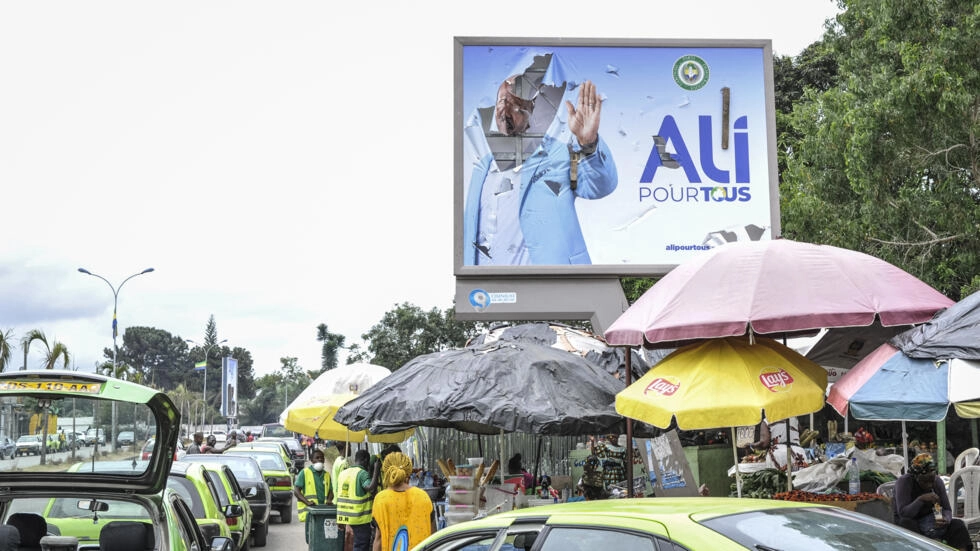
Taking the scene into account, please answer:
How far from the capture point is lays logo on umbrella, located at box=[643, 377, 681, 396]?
31.7ft

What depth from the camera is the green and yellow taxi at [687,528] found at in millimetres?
4562

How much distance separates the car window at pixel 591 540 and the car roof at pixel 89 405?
264cm

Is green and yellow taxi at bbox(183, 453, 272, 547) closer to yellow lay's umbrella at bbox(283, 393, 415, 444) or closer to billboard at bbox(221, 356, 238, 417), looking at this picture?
A: yellow lay's umbrella at bbox(283, 393, 415, 444)

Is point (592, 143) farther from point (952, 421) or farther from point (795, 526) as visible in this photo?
point (795, 526)

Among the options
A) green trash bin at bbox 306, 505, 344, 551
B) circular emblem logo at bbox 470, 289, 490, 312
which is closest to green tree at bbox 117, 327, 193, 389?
circular emblem logo at bbox 470, 289, 490, 312

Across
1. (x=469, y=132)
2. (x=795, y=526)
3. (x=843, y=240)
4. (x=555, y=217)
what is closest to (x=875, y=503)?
(x=795, y=526)

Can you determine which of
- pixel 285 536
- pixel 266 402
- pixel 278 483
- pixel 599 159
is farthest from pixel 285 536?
pixel 266 402

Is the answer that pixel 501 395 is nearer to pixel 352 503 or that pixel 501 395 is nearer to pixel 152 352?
pixel 352 503

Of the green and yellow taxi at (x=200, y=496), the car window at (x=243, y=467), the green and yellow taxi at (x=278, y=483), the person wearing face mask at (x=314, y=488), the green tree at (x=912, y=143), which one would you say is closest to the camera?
the green and yellow taxi at (x=200, y=496)

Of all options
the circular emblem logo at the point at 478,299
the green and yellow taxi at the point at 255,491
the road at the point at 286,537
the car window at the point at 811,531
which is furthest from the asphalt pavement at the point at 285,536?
the car window at the point at 811,531

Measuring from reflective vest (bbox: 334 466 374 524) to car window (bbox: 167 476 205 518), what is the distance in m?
1.84

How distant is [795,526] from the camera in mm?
4797

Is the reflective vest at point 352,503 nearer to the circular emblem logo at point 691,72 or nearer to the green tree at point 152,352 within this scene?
the circular emblem logo at point 691,72

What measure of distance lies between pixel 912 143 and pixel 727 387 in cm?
998
